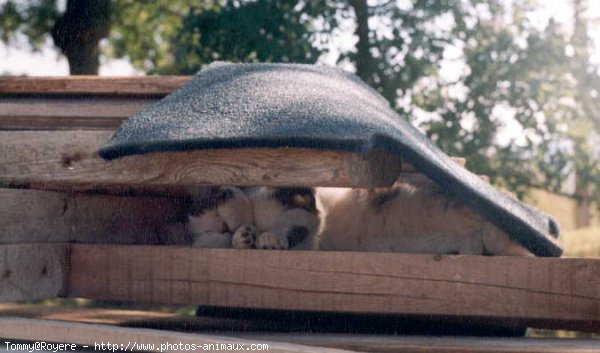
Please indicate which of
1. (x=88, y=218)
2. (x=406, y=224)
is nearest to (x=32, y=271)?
(x=88, y=218)

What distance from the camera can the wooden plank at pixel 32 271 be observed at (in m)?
3.13

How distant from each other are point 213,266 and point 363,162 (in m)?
0.65

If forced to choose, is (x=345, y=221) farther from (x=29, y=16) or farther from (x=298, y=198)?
(x=29, y=16)

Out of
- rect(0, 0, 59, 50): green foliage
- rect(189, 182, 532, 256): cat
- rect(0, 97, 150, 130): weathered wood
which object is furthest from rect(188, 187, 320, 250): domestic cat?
rect(0, 0, 59, 50): green foliage

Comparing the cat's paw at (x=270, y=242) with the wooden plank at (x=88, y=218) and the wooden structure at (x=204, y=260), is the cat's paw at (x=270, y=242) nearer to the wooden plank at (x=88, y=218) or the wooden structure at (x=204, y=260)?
the wooden structure at (x=204, y=260)

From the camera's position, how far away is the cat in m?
3.60

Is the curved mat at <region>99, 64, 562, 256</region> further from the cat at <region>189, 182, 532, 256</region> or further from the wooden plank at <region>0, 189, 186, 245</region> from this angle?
the wooden plank at <region>0, 189, 186, 245</region>

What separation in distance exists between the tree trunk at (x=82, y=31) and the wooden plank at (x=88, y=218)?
2678mm

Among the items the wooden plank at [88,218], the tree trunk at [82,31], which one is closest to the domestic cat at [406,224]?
the wooden plank at [88,218]

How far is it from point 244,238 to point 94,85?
2.85 feet

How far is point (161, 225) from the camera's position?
162 inches

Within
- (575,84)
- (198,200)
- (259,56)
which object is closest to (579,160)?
(575,84)

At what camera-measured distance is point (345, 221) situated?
4016 millimetres

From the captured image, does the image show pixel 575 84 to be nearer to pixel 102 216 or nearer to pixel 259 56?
pixel 259 56
